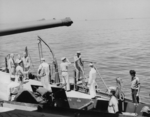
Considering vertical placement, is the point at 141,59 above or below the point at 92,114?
above

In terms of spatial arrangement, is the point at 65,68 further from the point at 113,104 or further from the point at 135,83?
the point at 113,104

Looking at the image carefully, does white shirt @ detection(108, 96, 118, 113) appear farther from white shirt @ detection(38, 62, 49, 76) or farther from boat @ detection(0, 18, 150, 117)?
white shirt @ detection(38, 62, 49, 76)

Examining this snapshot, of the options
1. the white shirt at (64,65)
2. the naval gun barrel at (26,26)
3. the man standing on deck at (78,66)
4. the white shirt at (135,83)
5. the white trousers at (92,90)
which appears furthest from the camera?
the man standing on deck at (78,66)

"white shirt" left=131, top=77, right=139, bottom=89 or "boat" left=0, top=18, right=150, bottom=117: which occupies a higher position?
"white shirt" left=131, top=77, right=139, bottom=89

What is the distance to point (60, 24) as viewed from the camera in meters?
6.09

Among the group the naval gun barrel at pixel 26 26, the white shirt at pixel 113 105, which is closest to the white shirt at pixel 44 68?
the white shirt at pixel 113 105

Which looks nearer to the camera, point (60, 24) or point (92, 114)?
point (60, 24)

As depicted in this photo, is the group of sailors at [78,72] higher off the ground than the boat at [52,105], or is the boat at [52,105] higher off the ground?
the group of sailors at [78,72]

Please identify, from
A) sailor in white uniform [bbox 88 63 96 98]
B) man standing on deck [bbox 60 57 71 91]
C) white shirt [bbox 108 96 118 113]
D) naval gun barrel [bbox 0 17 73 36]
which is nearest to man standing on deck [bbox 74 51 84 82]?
man standing on deck [bbox 60 57 71 91]

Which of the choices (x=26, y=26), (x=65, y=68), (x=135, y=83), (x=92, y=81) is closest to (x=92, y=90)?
(x=92, y=81)

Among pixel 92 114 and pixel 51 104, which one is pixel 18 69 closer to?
pixel 51 104

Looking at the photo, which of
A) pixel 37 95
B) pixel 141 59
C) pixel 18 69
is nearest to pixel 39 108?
pixel 37 95

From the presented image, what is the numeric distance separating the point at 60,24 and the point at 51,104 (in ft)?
10.2

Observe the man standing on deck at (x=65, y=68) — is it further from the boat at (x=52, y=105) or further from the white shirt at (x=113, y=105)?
the white shirt at (x=113, y=105)
